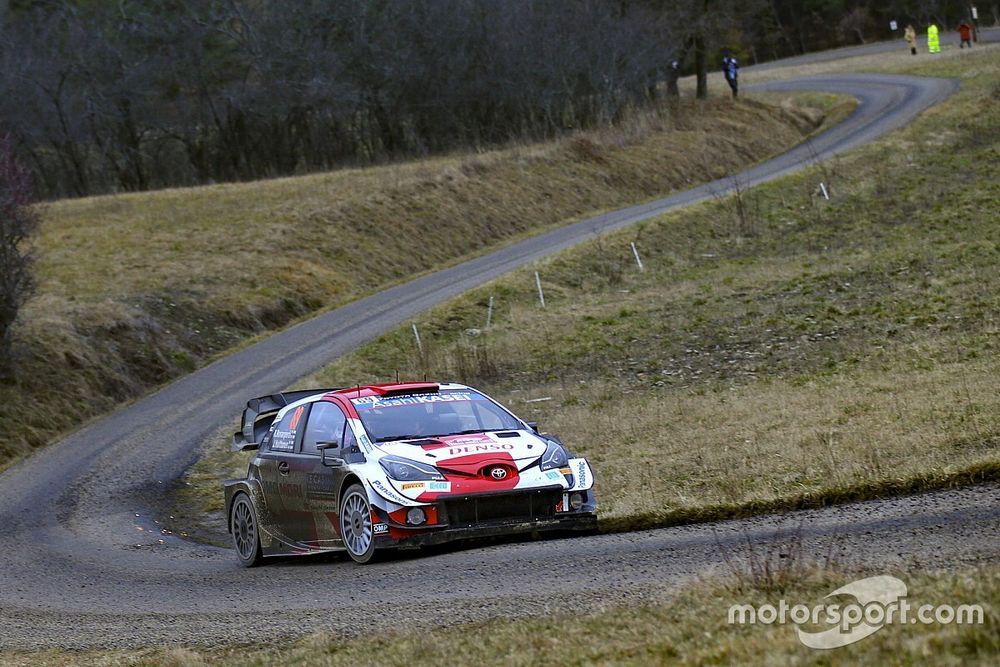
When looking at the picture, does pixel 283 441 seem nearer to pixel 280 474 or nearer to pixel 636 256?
pixel 280 474

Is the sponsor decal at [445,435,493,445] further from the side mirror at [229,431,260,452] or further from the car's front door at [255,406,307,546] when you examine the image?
the side mirror at [229,431,260,452]

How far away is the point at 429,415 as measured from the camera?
11820 millimetres

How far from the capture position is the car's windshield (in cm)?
1153

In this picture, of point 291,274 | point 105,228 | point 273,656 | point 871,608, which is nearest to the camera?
point 871,608

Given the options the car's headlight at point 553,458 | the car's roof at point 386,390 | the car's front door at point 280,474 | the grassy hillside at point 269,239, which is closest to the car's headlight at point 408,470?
the car's headlight at point 553,458

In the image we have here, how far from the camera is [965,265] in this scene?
2691 centimetres

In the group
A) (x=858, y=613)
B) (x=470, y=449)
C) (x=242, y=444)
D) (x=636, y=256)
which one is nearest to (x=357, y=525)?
(x=470, y=449)

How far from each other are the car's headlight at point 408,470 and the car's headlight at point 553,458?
94cm

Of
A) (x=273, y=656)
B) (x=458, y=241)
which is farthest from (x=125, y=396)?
(x=273, y=656)

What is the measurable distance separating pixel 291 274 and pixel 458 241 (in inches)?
288

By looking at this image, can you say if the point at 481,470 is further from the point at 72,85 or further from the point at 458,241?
the point at 72,85

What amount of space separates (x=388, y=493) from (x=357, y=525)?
22.0 inches

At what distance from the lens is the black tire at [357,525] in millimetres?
10758

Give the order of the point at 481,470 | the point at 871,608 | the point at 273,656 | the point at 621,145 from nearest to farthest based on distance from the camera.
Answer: the point at 871,608, the point at 273,656, the point at 481,470, the point at 621,145
